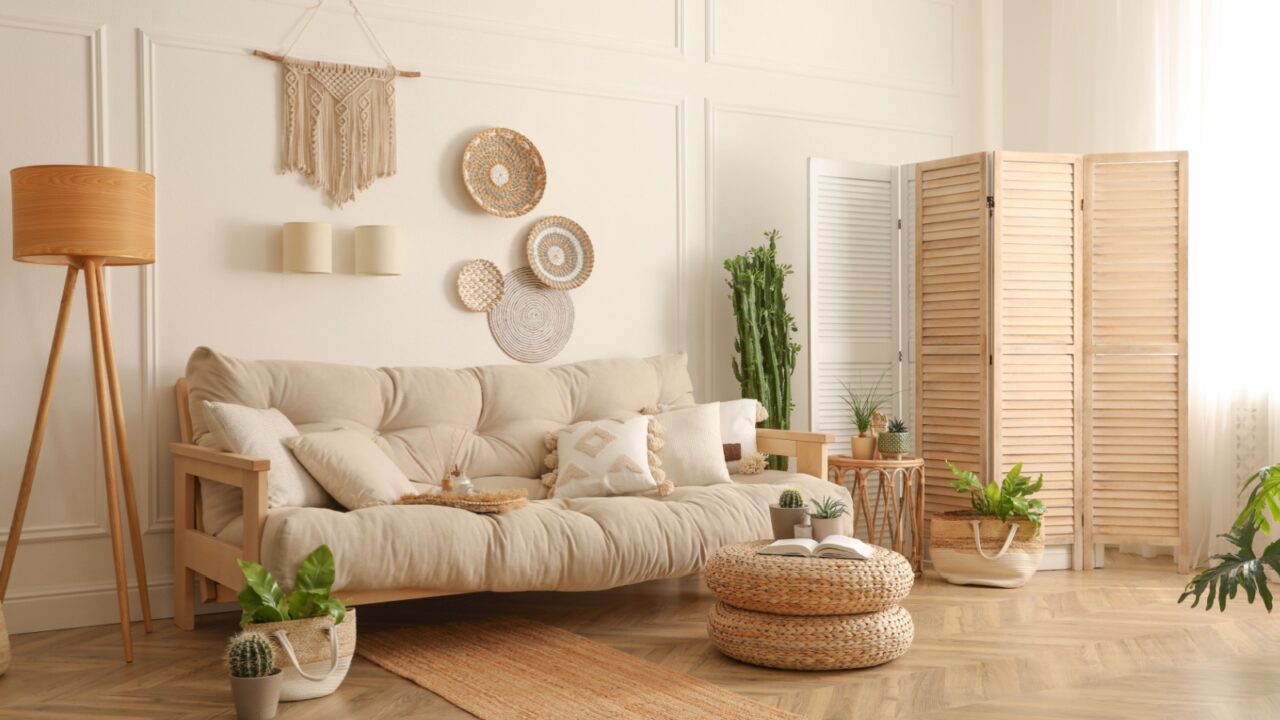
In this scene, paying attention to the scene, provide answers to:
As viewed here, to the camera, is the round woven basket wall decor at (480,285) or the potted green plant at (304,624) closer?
the potted green plant at (304,624)

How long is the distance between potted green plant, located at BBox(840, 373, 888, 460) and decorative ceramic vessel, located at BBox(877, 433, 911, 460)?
43mm

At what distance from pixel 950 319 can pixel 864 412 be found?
0.57 m

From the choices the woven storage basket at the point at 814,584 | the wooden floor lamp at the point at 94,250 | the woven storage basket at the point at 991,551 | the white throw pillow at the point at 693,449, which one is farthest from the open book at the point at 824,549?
the wooden floor lamp at the point at 94,250

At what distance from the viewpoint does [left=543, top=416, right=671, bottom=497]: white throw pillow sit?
4207 mm

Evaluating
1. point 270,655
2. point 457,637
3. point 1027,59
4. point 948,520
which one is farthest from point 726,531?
point 1027,59

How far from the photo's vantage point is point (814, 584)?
3.34 meters

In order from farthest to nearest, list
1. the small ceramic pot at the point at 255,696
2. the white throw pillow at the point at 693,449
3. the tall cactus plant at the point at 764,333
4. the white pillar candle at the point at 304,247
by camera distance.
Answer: the tall cactus plant at the point at 764,333, the white throw pillow at the point at 693,449, the white pillar candle at the point at 304,247, the small ceramic pot at the point at 255,696

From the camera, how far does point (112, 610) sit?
4.09 metres

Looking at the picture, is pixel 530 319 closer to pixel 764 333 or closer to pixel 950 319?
pixel 764 333

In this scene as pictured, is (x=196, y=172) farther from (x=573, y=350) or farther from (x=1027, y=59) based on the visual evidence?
(x=1027, y=59)

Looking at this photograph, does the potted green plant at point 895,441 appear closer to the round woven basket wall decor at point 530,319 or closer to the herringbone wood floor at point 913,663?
the herringbone wood floor at point 913,663

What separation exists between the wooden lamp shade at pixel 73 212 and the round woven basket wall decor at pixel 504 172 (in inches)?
55.8

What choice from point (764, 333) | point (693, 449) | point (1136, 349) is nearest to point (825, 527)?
point (693, 449)

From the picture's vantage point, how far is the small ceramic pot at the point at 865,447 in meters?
4.92
